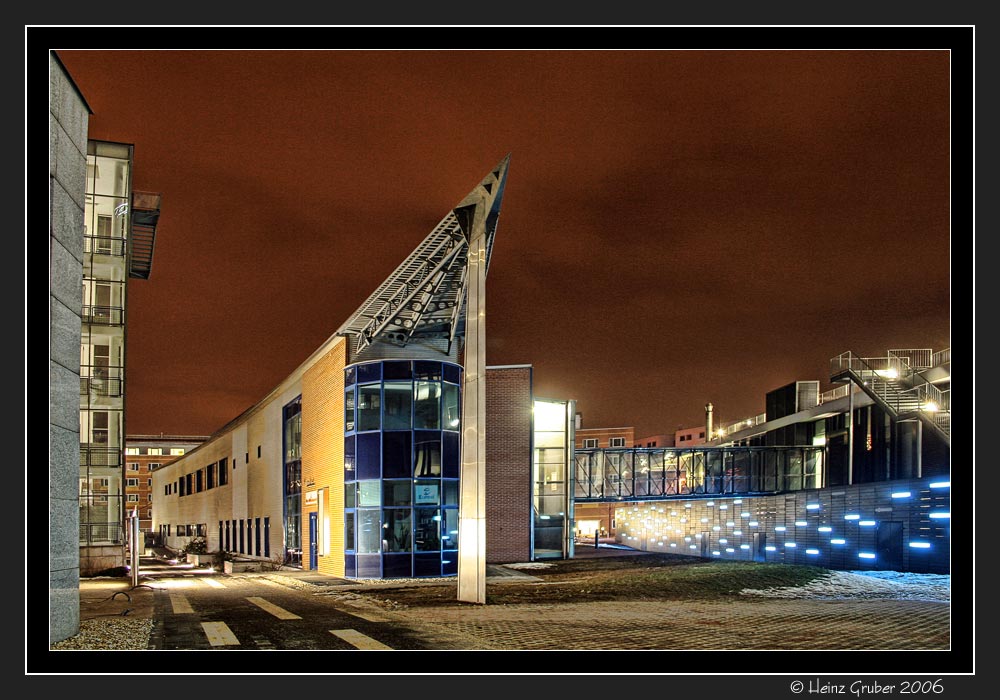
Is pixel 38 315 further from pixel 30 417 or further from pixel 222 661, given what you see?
pixel 222 661

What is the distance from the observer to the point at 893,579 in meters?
29.9

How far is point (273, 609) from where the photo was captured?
2092 centimetres

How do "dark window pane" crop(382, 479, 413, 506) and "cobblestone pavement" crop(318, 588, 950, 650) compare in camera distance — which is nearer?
"cobblestone pavement" crop(318, 588, 950, 650)

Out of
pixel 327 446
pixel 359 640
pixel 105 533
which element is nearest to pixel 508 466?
pixel 327 446

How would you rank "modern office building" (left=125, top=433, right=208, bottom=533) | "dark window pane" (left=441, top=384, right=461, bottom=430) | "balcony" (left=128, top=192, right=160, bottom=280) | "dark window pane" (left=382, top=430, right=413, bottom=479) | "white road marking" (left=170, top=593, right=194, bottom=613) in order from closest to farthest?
"white road marking" (left=170, top=593, right=194, bottom=613), "dark window pane" (left=382, top=430, right=413, bottom=479), "dark window pane" (left=441, top=384, right=461, bottom=430), "balcony" (left=128, top=192, right=160, bottom=280), "modern office building" (left=125, top=433, right=208, bottom=533)

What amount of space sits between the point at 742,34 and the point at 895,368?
1102 inches

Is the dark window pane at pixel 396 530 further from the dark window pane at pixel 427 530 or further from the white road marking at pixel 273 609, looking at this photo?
the white road marking at pixel 273 609

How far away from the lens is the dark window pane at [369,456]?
3178cm

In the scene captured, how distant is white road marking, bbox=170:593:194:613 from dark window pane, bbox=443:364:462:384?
11.3 metres

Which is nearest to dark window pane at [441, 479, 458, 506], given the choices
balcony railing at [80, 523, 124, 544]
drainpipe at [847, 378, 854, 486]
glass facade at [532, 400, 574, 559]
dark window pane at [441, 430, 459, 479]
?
dark window pane at [441, 430, 459, 479]

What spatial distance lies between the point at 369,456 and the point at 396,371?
2.92 metres

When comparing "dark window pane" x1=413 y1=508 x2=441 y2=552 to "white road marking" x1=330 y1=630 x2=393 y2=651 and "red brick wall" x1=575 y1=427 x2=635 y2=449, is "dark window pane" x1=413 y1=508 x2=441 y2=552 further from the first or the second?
"red brick wall" x1=575 y1=427 x2=635 y2=449

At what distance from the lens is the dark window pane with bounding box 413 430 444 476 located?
3209 cm

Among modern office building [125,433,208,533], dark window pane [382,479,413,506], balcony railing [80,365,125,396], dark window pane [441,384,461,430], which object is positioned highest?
balcony railing [80,365,125,396]
